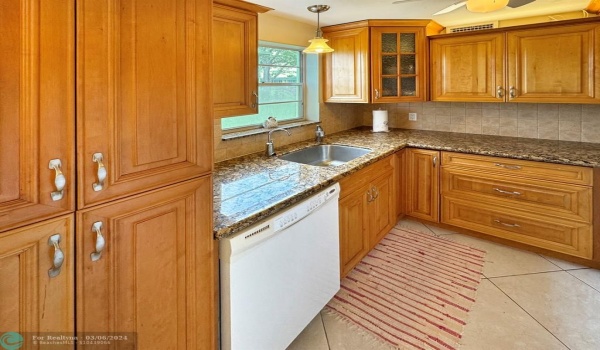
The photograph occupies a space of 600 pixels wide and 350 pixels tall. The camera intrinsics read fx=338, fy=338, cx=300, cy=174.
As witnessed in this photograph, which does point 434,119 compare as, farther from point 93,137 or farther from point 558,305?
point 93,137

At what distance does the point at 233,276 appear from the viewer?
4.48 feet

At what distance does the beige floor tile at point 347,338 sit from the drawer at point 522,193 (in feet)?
5.94

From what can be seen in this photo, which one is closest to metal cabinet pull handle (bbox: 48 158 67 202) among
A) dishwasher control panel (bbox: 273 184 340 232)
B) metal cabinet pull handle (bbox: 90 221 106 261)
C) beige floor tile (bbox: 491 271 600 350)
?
metal cabinet pull handle (bbox: 90 221 106 261)

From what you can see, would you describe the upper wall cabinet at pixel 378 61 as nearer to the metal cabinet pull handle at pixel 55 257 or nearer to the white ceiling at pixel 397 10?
the white ceiling at pixel 397 10

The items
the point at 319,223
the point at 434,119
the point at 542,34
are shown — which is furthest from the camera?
the point at 434,119

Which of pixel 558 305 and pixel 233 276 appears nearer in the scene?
pixel 233 276

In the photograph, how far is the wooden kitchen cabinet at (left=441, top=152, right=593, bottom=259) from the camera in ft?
8.52

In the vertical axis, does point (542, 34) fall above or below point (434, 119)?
above

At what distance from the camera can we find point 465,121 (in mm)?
3729

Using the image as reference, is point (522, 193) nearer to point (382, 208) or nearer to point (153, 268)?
point (382, 208)

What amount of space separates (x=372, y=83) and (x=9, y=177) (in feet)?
10.3

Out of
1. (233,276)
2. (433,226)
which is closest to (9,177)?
(233,276)

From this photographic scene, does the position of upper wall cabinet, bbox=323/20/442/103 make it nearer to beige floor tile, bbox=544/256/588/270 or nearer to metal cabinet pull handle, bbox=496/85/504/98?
metal cabinet pull handle, bbox=496/85/504/98

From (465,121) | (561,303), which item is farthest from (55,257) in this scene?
(465,121)
